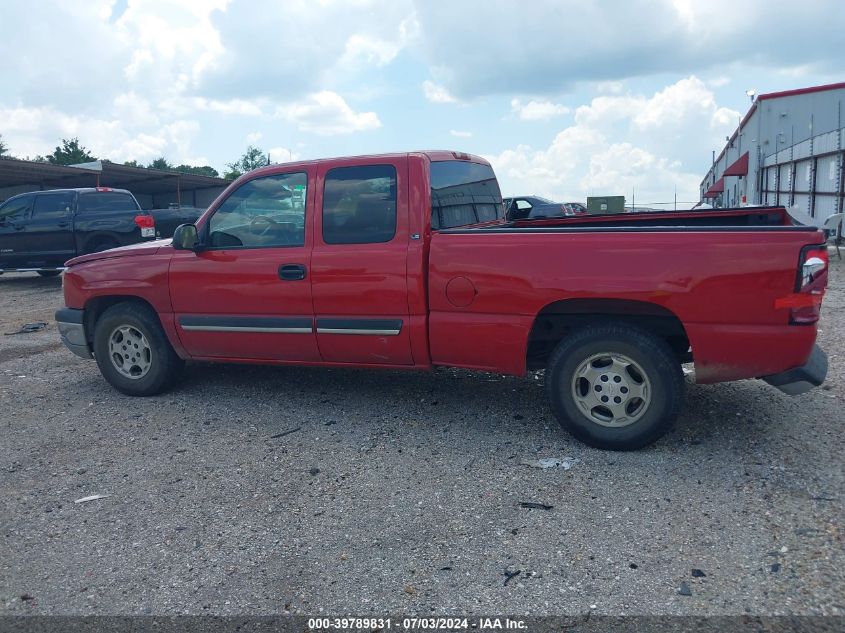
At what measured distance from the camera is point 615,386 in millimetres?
4289

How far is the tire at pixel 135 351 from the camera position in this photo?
5.73 metres

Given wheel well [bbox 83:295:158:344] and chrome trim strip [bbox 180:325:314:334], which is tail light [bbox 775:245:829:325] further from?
wheel well [bbox 83:295:158:344]

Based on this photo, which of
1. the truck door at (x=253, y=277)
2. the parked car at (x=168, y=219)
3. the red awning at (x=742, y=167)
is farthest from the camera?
the red awning at (x=742, y=167)

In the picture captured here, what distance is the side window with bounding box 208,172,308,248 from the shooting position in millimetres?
5164

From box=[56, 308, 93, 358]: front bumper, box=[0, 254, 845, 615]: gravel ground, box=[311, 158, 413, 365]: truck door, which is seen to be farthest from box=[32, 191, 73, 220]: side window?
box=[311, 158, 413, 365]: truck door

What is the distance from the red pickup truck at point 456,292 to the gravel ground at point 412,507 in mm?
466

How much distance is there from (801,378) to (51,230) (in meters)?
14.5

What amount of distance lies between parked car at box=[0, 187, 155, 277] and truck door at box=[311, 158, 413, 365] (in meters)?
10.6

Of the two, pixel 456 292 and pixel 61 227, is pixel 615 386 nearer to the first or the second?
pixel 456 292

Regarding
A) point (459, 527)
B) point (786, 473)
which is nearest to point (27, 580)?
point (459, 527)

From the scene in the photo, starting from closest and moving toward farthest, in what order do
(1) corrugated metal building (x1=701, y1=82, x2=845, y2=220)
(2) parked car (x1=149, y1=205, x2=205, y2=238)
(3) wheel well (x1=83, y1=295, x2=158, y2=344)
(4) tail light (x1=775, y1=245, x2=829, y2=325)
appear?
(4) tail light (x1=775, y1=245, x2=829, y2=325) < (3) wheel well (x1=83, y1=295, x2=158, y2=344) < (2) parked car (x1=149, y1=205, x2=205, y2=238) < (1) corrugated metal building (x1=701, y1=82, x2=845, y2=220)

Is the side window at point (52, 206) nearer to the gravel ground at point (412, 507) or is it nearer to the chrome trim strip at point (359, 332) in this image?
the gravel ground at point (412, 507)

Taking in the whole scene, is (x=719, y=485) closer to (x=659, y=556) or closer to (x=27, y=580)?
(x=659, y=556)

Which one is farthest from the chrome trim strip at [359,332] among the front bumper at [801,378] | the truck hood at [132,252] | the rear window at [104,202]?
the rear window at [104,202]
